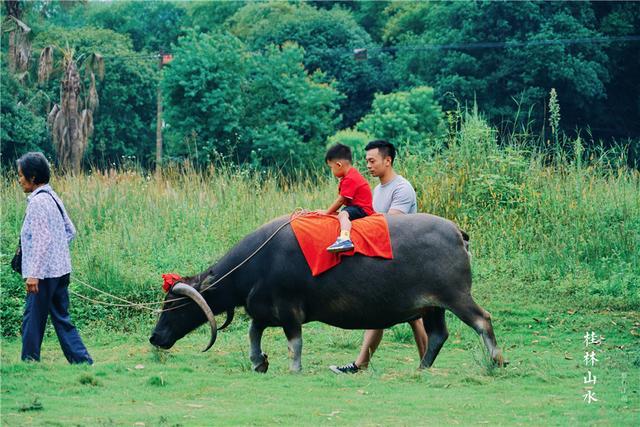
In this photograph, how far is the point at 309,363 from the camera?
9578mm

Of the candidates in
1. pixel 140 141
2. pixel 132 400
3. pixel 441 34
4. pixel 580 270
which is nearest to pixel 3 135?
pixel 140 141

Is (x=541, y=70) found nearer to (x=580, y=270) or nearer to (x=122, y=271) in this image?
(x=580, y=270)

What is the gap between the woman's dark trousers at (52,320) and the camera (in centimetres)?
816

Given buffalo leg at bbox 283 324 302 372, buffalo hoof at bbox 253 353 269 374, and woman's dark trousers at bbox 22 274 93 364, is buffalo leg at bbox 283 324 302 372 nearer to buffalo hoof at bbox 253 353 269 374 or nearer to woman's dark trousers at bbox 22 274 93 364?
buffalo hoof at bbox 253 353 269 374

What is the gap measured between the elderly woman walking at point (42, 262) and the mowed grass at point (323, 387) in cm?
33

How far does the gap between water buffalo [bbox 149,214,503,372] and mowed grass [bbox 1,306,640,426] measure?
391mm

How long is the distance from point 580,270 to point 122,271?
236 inches

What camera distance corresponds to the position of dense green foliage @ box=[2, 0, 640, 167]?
35.9 m

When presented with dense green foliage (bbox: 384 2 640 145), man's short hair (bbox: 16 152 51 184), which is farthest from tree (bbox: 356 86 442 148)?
man's short hair (bbox: 16 152 51 184)

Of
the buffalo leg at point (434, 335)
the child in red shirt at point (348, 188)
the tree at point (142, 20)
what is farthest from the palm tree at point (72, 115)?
the buffalo leg at point (434, 335)

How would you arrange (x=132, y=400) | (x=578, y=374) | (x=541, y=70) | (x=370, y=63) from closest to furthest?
(x=132, y=400) → (x=578, y=374) → (x=541, y=70) → (x=370, y=63)

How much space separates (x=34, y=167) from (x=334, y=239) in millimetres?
2555

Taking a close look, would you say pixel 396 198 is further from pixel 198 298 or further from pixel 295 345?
pixel 198 298

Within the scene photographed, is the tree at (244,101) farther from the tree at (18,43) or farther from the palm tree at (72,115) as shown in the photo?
the tree at (18,43)
